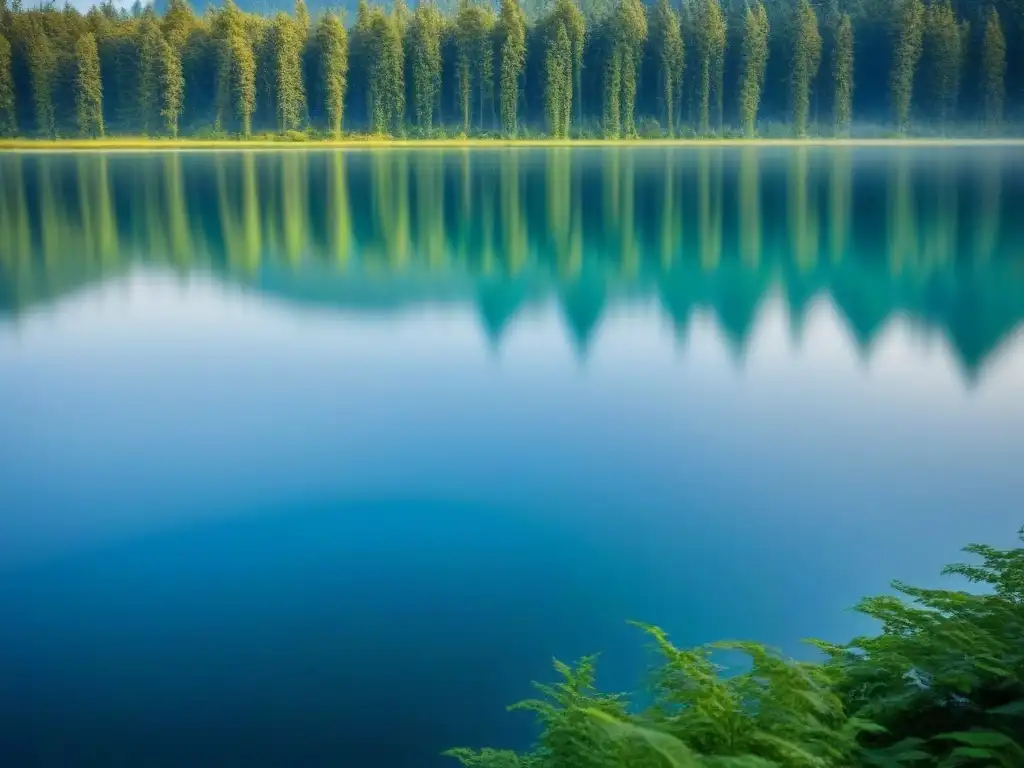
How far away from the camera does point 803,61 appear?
10169 centimetres

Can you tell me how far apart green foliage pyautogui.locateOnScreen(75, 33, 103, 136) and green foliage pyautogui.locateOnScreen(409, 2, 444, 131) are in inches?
1107

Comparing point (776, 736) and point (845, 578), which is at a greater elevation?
point (776, 736)

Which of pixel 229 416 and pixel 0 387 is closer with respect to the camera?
pixel 229 416

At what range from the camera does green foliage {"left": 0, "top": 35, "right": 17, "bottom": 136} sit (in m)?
93.8

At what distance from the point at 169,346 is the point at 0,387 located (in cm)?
339

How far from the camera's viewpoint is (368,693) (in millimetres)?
6590

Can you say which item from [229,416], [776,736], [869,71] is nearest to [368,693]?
[776,736]

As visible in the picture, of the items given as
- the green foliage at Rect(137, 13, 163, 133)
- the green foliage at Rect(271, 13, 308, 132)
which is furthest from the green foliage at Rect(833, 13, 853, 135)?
the green foliage at Rect(137, 13, 163, 133)

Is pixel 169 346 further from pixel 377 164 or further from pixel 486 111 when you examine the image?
pixel 486 111

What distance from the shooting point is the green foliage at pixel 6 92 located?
93.8 meters

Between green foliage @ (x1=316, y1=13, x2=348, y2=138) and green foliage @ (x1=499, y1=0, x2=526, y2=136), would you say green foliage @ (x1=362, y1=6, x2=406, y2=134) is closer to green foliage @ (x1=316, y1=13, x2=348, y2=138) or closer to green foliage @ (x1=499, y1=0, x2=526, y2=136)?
green foliage @ (x1=316, y1=13, x2=348, y2=138)

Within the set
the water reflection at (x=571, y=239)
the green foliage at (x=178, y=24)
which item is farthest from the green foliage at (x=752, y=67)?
the green foliage at (x=178, y=24)

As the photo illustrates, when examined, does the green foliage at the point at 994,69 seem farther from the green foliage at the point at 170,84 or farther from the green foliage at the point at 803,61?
the green foliage at the point at 170,84

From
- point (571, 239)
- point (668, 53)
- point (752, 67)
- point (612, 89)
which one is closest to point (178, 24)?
point (612, 89)
